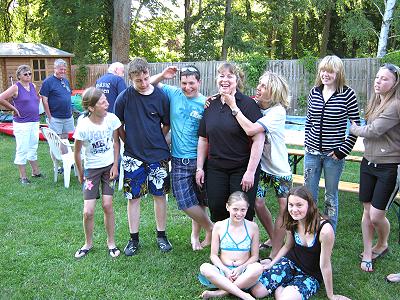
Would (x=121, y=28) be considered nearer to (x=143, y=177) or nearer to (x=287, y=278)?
(x=143, y=177)

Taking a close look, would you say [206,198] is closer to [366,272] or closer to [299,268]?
[299,268]

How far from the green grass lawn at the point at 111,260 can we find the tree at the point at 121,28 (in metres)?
11.9

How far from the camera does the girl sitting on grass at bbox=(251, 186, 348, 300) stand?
3.03m

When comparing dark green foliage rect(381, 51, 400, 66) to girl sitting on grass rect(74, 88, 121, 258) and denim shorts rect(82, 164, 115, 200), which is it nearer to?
girl sitting on grass rect(74, 88, 121, 258)

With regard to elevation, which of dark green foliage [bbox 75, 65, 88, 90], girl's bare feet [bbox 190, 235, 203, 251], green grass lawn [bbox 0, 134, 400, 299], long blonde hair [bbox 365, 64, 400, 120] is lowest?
green grass lawn [bbox 0, 134, 400, 299]

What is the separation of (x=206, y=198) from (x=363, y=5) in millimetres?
17914

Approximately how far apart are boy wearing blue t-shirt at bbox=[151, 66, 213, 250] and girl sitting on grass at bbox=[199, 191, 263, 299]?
1.75ft

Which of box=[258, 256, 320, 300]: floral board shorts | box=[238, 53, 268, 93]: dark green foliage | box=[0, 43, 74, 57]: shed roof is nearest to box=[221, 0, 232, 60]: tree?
box=[0, 43, 74, 57]: shed roof

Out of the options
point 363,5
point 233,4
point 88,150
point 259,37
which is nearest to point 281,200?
point 88,150

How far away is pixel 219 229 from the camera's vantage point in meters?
3.33

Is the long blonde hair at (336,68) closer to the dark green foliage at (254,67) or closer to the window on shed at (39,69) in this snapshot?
the dark green foliage at (254,67)

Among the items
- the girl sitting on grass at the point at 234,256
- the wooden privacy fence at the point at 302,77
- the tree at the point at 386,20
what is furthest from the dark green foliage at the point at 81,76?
the girl sitting on grass at the point at 234,256

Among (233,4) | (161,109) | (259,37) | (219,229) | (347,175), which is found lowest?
(347,175)

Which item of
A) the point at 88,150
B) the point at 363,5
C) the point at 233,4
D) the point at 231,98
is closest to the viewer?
the point at 231,98
